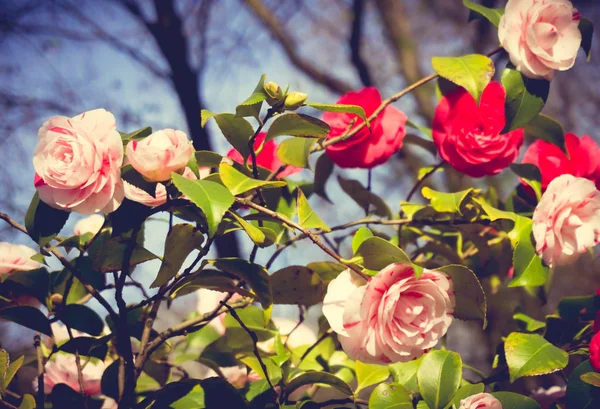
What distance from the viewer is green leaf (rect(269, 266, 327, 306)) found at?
0.54 m

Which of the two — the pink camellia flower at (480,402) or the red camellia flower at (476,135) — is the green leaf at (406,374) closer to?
the pink camellia flower at (480,402)

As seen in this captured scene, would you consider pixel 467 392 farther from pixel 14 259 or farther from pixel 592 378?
pixel 14 259

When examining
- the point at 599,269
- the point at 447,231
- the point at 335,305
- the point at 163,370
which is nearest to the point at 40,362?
the point at 163,370

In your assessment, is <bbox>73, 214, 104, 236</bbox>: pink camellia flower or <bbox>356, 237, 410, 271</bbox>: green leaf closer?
<bbox>356, 237, 410, 271</bbox>: green leaf

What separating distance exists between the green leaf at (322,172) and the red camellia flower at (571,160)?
0.81ft

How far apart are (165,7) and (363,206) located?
6.95 ft

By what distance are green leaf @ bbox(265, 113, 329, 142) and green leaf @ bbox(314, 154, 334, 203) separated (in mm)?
188

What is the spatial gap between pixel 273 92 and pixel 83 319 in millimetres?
334

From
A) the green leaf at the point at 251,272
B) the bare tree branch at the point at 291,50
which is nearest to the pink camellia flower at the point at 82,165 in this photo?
the green leaf at the point at 251,272

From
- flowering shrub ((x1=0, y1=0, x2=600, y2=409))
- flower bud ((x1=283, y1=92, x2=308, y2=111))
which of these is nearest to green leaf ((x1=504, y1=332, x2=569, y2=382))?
flowering shrub ((x1=0, y1=0, x2=600, y2=409))

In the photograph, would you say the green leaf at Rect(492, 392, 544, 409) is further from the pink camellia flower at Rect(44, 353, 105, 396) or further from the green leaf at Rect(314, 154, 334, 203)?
the pink camellia flower at Rect(44, 353, 105, 396)

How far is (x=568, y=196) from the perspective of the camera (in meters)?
0.56

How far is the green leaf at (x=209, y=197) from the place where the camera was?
0.39 meters

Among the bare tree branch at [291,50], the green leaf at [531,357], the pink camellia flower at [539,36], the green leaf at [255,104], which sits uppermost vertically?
the bare tree branch at [291,50]
